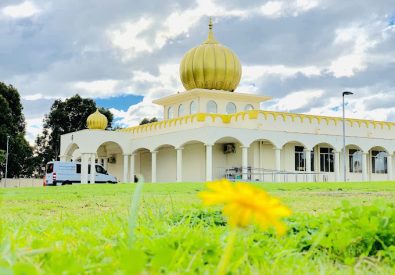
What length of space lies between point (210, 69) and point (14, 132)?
803 inches

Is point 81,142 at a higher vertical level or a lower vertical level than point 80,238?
higher

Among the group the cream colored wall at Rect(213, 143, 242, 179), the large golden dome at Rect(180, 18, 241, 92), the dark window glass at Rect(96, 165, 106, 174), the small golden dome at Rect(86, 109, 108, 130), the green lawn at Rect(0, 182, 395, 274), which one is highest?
the large golden dome at Rect(180, 18, 241, 92)

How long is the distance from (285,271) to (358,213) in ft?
3.26

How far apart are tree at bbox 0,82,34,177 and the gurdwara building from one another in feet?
18.4

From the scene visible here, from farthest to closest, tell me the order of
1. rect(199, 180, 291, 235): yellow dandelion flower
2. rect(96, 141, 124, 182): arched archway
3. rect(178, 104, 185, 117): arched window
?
rect(96, 141, 124, 182): arched archway → rect(178, 104, 185, 117): arched window → rect(199, 180, 291, 235): yellow dandelion flower

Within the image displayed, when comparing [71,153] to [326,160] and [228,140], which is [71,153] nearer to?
[228,140]

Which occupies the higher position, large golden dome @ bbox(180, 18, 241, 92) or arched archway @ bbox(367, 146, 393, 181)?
large golden dome @ bbox(180, 18, 241, 92)

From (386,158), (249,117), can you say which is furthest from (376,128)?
(249,117)

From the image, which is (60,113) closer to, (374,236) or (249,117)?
(249,117)

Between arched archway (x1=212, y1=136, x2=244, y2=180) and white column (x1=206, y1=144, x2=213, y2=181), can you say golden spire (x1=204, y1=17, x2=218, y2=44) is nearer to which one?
arched archway (x1=212, y1=136, x2=244, y2=180)

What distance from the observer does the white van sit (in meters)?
39.7

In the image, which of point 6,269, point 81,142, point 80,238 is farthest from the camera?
point 81,142

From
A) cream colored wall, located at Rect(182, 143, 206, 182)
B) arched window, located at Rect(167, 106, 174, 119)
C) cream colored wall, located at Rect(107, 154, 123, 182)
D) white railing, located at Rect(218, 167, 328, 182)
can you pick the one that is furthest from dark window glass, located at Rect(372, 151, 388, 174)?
cream colored wall, located at Rect(107, 154, 123, 182)

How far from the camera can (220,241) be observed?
2.68 m
